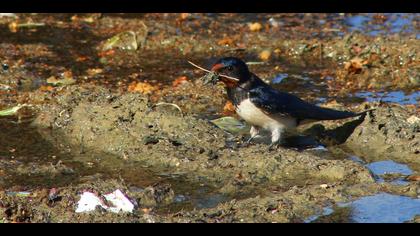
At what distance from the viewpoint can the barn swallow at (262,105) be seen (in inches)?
297

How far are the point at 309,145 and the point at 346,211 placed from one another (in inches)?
70.1

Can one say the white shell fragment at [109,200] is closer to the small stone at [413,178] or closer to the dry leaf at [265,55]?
the small stone at [413,178]

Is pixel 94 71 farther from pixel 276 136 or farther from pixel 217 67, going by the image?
pixel 276 136

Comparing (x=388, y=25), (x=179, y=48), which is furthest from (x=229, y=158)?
(x=388, y=25)

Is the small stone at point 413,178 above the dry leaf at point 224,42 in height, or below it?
above

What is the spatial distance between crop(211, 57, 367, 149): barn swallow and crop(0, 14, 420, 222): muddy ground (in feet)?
0.73

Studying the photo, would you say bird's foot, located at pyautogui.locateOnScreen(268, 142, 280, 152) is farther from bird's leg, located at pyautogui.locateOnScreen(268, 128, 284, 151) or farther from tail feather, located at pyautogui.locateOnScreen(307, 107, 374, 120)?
tail feather, located at pyautogui.locateOnScreen(307, 107, 374, 120)

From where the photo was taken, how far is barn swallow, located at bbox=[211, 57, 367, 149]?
755cm

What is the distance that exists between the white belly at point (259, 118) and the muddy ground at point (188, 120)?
0.22m

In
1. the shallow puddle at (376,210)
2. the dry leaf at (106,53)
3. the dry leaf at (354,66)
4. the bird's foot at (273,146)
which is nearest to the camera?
the shallow puddle at (376,210)

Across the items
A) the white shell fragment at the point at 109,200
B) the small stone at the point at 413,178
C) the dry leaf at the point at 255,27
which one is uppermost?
the white shell fragment at the point at 109,200

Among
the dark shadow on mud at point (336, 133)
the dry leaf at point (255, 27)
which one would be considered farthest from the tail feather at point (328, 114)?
the dry leaf at point (255, 27)

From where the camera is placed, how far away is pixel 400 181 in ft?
22.0

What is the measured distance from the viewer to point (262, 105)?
754 cm
